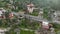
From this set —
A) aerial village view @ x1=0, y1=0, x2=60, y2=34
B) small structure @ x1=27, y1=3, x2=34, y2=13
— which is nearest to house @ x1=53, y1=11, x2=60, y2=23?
aerial village view @ x1=0, y1=0, x2=60, y2=34

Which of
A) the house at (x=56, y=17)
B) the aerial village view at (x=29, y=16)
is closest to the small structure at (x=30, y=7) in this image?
the aerial village view at (x=29, y=16)

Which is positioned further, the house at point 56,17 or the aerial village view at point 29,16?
the house at point 56,17

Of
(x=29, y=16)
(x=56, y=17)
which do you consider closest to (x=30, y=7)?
(x=29, y=16)

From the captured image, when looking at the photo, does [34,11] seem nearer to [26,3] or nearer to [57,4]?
[26,3]

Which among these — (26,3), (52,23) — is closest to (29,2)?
(26,3)

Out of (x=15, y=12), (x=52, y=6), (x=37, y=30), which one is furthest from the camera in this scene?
(x=52, y=6)

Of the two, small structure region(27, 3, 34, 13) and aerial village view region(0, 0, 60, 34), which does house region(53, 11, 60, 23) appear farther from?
small structure region(27, 3, 34, 13)

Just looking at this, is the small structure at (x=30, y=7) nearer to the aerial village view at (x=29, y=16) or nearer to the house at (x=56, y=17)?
the aerial village view at (x=29, y=16)

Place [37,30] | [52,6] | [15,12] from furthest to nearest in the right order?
[52,6] < [15,12] < [37,30]
